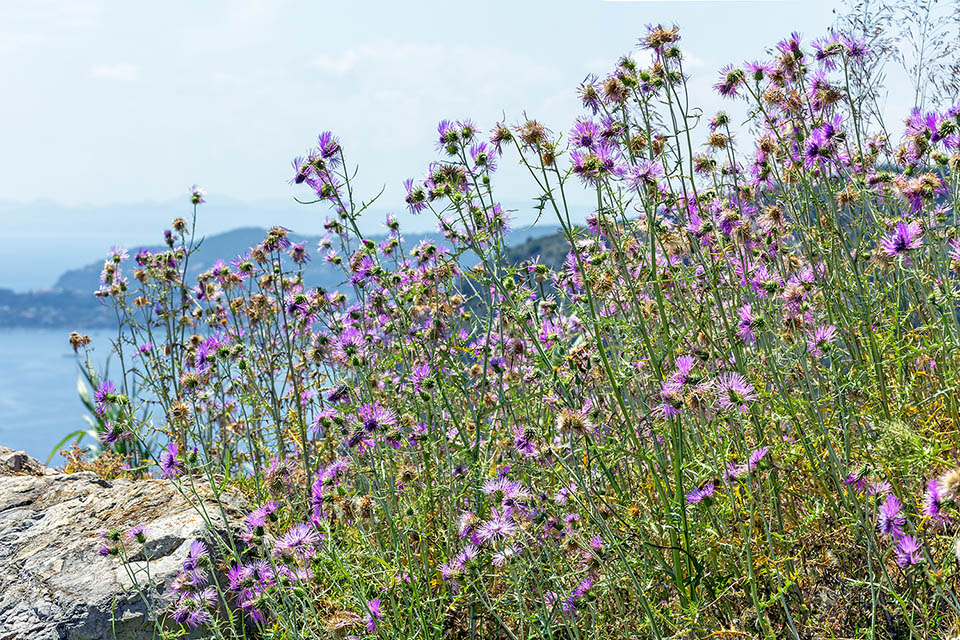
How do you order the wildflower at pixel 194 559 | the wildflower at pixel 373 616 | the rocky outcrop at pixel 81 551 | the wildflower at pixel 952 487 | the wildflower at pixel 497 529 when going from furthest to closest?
the rocky outcrop at pixel 81 551 < the wildflower at pixel 194 559 < the wildflower at pixel 373 616 < the wildflower at pixel 497 529 < the wildflower at pixel 952 487

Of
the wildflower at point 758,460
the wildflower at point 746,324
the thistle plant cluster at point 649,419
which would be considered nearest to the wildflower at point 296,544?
the thistle plant cluster at point 649,419

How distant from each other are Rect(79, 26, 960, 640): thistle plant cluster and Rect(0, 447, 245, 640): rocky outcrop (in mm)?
160

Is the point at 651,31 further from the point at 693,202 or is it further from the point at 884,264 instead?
the point at 884,264

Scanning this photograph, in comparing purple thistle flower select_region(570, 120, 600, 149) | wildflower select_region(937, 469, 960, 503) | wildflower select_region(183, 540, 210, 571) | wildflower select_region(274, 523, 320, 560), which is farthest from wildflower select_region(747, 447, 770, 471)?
wildflower select_region(183, 540, 210, 571)

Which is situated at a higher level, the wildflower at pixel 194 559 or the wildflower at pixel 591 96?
the wildflower at pixel 591 96

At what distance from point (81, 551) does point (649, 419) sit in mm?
2263

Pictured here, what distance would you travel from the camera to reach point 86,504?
11.2ft

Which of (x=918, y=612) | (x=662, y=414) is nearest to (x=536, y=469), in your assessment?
(x=662, y=414)

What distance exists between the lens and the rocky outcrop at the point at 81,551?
2.81m

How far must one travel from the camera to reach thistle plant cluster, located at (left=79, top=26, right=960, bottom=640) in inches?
85.8

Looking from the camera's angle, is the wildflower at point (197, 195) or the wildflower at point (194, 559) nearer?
the wildflower at point (194, 559)

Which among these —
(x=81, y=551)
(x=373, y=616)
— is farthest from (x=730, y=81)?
(x=81, y=551)

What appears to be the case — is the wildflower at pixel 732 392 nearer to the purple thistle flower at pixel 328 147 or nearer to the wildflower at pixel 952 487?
the wildflower at pixel 952 487

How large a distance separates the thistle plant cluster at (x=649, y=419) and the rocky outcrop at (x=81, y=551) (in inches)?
6.3
